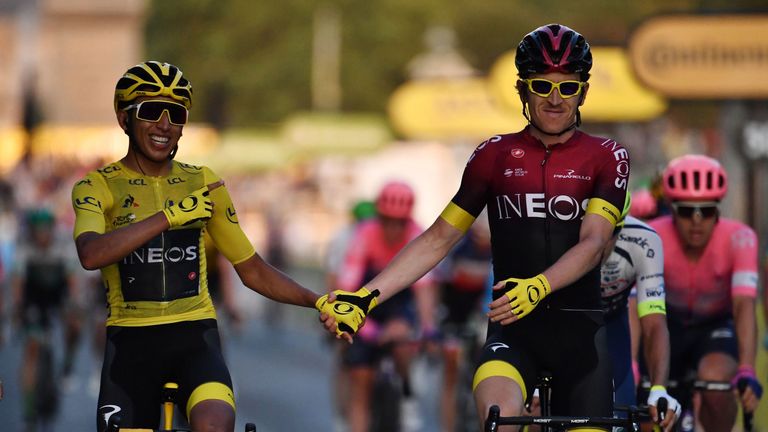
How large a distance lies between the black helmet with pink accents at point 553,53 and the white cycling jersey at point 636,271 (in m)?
1.24

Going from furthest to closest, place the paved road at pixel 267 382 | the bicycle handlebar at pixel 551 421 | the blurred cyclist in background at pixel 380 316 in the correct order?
the paved road at pixel 267 382, the blurred cyclist in background at pixel 380 316, the bicycle handlebar at pixel 551 421

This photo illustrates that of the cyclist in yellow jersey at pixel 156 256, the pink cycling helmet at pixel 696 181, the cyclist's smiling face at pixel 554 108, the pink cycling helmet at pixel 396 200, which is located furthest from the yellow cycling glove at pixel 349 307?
the pink cycling helmet at pixel 396 200

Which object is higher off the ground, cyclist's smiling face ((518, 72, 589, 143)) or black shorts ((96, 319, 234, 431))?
cyclist's smiling face ((518, 72, 589, 143))

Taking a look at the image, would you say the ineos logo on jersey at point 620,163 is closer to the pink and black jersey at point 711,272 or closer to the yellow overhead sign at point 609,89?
the pink and black jersey at point 711,272

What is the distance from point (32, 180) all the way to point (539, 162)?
4711cm

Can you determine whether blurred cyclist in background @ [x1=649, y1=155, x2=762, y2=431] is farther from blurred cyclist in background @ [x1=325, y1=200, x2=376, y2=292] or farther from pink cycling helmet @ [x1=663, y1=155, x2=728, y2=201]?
blurred cyclist in background @ [x1=325, y1=200, x2=376, y2=292]

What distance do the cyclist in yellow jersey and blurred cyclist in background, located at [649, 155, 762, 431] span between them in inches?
106

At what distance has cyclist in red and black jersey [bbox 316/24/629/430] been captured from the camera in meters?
7.89

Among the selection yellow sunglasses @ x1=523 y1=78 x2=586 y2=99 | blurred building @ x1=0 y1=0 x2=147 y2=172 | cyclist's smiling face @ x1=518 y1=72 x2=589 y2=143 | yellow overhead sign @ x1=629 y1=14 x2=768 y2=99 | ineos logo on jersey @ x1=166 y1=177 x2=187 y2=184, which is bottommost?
ineos logo on jersey @ x1=166 y1=177 x2=187 y2=184

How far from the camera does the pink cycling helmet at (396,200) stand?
590 inches

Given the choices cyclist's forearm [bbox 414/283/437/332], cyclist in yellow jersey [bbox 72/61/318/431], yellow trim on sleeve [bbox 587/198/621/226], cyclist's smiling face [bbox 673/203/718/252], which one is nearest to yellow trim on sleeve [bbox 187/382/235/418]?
cyclist in yellow jersey [bbox 72/61/318/431]

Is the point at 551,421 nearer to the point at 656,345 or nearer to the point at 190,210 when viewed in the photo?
the point at 656,345

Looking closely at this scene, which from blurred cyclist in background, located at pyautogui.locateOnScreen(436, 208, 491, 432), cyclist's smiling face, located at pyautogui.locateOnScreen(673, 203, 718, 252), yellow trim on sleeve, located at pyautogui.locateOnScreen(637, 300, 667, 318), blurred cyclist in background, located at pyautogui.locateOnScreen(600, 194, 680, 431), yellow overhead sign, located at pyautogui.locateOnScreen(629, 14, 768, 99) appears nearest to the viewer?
blurred cyclist in background, located at pyautogui.locateOnScreen(600, 194, 680, 431)

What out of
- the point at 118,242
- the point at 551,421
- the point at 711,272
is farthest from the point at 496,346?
the point at 711,272
